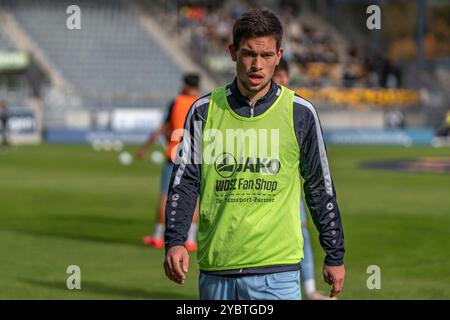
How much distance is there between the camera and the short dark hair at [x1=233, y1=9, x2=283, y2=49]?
217 inches

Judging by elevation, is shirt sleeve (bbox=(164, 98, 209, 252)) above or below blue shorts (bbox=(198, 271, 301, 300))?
above

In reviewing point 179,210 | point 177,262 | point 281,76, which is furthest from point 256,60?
point 281,76

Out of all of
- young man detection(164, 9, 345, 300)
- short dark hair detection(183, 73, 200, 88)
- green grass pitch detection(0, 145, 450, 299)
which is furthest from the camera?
short dark hair detection(183, 73, 200, 88)

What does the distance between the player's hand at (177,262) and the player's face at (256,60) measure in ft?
2.94

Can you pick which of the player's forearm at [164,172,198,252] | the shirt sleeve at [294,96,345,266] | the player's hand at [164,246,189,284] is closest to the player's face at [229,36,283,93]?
the shirt sleeve at [294,96,345,266]

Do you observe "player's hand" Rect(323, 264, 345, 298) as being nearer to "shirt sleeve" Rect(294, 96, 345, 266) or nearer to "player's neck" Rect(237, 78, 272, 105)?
"shirt sleeve" Rect(294, 96, 345, 266)

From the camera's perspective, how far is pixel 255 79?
5.55m

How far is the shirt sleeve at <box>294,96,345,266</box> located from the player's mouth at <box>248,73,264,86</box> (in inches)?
10.0

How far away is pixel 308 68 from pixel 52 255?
148 feet

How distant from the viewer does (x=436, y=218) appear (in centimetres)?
1861

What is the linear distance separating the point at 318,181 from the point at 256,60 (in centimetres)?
74

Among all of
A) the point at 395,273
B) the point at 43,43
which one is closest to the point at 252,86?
the point at 395,273
